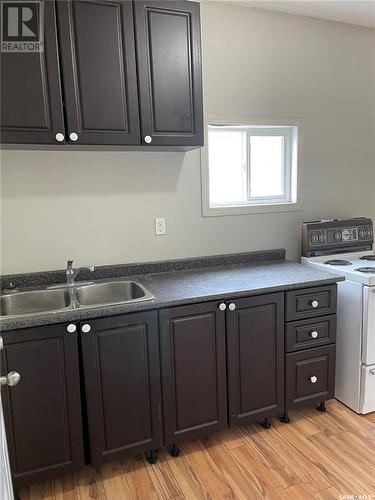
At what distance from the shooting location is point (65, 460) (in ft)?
5.90

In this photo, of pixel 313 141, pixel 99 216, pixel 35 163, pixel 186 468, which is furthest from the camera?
pixel 313 141

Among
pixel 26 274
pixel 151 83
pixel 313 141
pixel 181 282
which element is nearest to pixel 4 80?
pixel 151 83

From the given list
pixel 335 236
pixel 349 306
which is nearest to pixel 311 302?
pixel 349 306

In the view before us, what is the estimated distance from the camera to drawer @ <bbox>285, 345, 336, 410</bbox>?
7.32 ft

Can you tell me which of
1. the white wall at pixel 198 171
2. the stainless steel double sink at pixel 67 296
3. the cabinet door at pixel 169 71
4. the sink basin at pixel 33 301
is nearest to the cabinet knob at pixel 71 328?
the stainless steel double sink at pixel 67 296

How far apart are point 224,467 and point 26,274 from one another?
1.50 metres

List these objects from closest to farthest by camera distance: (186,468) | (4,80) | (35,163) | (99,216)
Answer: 1. (4,80)
2. (186,468)
3. (35,163)
4. (99,216)

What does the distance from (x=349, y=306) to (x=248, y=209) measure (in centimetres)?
92

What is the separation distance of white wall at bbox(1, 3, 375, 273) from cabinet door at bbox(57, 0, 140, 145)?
0.35m

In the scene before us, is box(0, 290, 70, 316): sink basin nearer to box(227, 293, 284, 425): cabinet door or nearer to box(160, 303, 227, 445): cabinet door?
box(160, 303, 227, 445): cabinet door

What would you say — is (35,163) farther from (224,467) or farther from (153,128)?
(224,467)

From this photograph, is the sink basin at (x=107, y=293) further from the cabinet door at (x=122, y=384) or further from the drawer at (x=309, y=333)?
the drawer at (x=309, y=333)

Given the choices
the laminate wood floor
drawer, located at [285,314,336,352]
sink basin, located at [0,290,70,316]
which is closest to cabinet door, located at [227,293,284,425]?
drawer, located at [285,314,336,352]

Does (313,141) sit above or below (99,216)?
above
